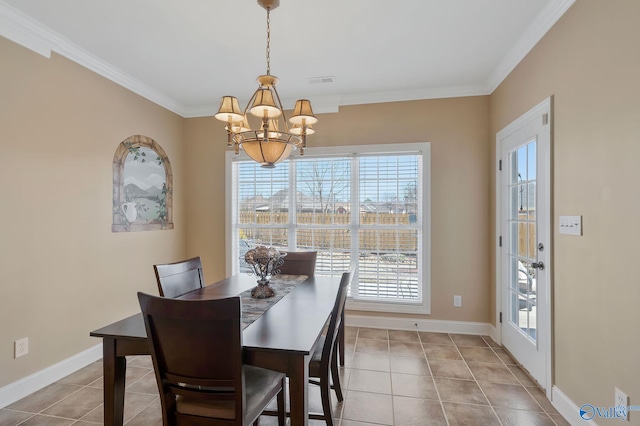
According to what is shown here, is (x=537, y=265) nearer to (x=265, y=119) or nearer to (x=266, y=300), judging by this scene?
(x=266, y=300)

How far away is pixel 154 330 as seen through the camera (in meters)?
1.29

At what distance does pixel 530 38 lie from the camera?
239 cm

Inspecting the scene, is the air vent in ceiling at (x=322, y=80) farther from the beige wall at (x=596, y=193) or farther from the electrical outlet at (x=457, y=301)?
the electrical outlet at (x=457, y=301)

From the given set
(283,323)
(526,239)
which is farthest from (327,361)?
(526,239)

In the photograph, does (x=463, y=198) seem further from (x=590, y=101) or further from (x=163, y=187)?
(x=163, y=187)

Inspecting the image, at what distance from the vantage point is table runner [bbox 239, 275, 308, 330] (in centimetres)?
174

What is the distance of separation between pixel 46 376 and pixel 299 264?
2.17 meters

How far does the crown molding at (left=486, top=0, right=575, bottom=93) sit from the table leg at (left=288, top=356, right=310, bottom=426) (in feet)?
8.68

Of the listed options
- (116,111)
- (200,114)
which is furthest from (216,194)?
(116,111)

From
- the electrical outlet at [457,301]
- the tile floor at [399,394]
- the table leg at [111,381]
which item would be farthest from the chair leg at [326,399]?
the electrical outlet at [457,301]

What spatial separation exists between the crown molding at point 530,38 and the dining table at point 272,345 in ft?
8.04

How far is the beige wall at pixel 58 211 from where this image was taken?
220cm

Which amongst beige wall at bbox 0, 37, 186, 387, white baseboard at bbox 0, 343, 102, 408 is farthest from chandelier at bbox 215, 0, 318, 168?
white baseboard at bbox 0, 343, 102, 408

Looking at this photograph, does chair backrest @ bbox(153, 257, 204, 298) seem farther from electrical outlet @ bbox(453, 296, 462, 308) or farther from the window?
electrical outlet @ bbox(453, 296, 462, 308)
